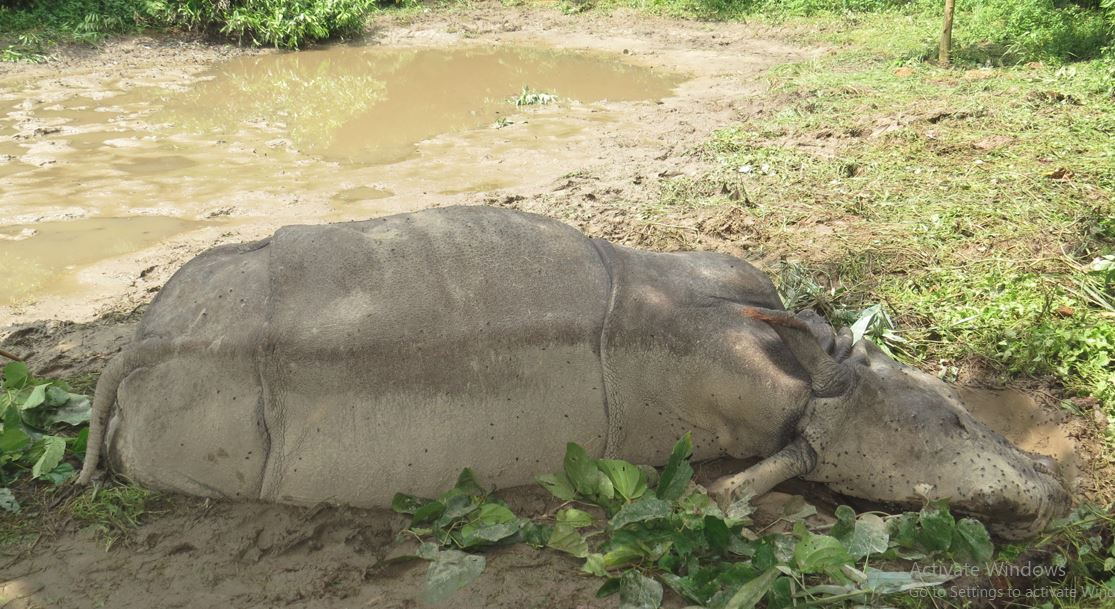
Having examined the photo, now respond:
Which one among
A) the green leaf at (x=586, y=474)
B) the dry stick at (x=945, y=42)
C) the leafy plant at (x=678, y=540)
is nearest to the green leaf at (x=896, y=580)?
the leafy plant at (x=678, y=540)

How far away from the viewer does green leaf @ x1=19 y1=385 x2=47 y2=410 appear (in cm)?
346

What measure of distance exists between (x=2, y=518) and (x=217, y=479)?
827 millimetres

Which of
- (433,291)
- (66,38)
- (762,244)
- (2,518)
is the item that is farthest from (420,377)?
(66,38)

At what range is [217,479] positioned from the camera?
3.07 meters

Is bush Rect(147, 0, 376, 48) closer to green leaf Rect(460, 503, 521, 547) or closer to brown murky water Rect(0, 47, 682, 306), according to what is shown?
brown murky water Rect(0, 47, 682, 306)

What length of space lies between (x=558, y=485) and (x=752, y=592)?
33.7 inches

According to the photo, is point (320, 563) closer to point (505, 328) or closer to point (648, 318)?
point (505, 328)

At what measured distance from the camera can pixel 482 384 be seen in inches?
120

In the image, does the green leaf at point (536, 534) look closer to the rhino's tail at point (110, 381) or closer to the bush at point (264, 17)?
the rhino's tail at point (110, 381)

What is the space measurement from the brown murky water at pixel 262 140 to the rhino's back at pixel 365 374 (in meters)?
2.71

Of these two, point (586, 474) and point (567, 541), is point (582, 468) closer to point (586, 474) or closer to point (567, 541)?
point (586, 474)

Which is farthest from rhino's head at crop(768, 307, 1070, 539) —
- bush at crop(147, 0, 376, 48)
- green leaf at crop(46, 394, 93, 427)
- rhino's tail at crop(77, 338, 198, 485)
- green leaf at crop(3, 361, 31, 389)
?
bush at crop(147, 0, 376, 48)

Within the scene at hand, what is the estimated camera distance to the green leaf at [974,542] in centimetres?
288

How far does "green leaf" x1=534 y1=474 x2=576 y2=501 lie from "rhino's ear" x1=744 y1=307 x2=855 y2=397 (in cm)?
97
